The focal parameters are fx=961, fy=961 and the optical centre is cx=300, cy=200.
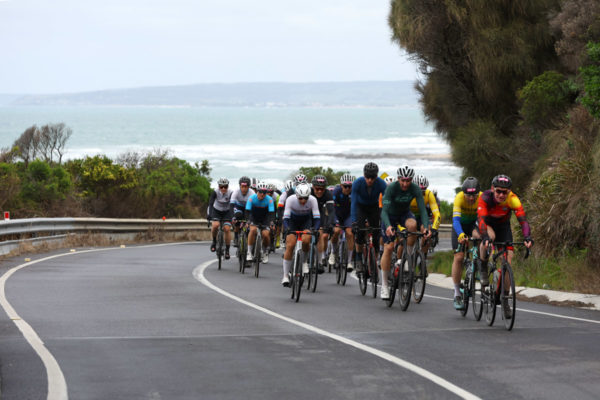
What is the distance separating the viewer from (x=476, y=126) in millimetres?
29078

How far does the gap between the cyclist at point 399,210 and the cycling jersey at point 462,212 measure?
0.53 metres

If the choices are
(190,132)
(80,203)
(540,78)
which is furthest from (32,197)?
(190,132)

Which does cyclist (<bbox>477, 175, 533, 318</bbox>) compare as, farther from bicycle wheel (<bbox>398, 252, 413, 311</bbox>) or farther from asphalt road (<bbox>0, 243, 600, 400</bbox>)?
bicycle wheel (<bbox>398, 252, 413, 311</bbox>)

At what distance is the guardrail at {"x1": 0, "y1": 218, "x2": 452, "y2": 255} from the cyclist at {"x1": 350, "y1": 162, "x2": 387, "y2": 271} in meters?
10.6

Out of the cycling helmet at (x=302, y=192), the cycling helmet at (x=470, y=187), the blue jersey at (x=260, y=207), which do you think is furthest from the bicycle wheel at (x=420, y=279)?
the blue jersey at (x=260, y=207)

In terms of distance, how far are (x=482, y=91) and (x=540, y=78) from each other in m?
3.28

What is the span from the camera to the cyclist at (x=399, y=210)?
1374 centimetres

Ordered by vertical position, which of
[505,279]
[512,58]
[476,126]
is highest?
[512,58]

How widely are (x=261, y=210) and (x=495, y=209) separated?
8054 mm

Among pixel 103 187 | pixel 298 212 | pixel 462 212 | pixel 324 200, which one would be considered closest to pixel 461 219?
pixel 462 212

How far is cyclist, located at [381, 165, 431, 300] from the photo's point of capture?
1374 cm

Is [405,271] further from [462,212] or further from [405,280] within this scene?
[462,212]

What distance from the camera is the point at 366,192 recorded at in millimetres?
15820

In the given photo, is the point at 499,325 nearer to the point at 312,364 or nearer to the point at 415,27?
the point at 312,364
